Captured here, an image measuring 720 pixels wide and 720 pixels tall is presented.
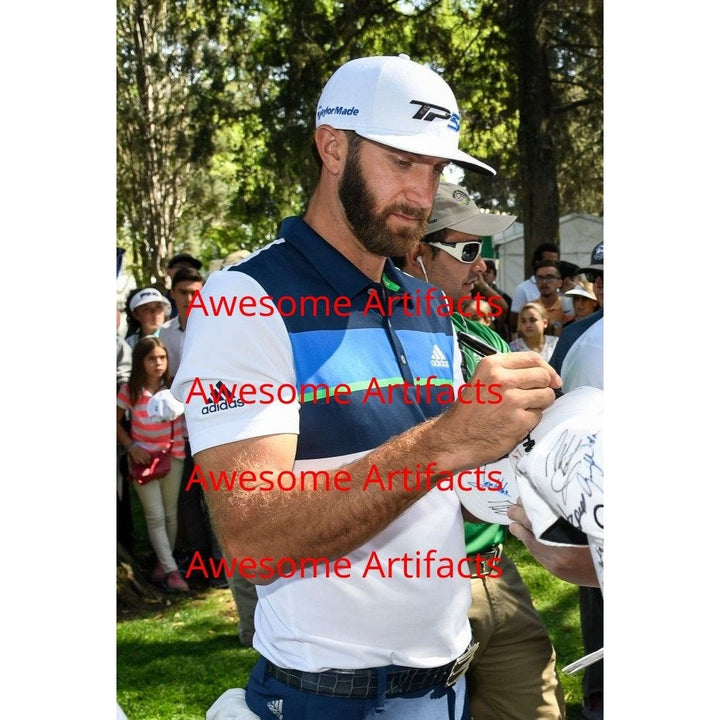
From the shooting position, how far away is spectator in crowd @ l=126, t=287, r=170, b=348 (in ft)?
20.1

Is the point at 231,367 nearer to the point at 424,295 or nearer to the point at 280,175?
the point at 424,295

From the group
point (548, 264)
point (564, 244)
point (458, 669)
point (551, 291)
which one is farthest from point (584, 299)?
point (564, 244)

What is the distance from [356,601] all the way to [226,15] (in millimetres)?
10494

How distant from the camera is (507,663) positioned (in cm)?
284

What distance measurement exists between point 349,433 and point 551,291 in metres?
6.45

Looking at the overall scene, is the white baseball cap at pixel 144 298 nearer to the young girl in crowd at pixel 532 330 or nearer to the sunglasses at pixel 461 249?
the young girl in crowd at pixel 532 330

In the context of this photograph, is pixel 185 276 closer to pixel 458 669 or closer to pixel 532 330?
pixel 532 330

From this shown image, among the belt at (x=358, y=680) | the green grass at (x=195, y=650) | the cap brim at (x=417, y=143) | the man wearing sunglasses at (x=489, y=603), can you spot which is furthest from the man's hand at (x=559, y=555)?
the green grass at (x=195, y=650)

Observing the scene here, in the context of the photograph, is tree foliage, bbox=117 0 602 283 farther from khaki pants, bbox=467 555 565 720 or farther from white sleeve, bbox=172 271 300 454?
white sleeve, bbox=172 271 300 454

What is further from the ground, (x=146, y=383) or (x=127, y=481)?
(x=146, y=383)

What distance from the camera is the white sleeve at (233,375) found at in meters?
1.48
